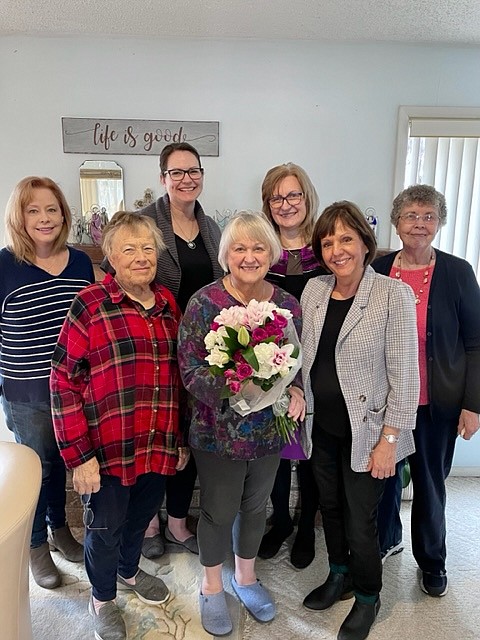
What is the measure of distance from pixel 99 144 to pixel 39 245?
115cm

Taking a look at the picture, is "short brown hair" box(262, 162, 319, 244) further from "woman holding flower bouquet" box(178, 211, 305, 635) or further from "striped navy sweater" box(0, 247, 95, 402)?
"striped navy sweater" box(0, 247, 95, 402)

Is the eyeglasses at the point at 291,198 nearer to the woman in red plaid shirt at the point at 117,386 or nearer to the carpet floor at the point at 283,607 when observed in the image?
the woman in red plaid shirt at the point at 117,386

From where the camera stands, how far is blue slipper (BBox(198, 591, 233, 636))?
1771mm

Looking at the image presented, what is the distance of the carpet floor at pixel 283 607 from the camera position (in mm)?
1807

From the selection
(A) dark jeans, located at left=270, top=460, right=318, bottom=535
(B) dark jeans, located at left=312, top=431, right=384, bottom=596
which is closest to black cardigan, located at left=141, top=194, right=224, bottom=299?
(B) dark jeans, located at left=312, top=431, right=384, bottom=596

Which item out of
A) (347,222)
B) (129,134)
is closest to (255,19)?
(129,134)

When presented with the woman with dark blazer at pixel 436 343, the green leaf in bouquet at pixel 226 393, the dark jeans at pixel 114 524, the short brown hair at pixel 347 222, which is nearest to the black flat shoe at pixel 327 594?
the woman with dark blazer at pixel 436 343

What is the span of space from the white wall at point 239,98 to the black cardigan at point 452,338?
3.90 ft

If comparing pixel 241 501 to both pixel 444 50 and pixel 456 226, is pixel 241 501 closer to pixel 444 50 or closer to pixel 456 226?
pixel 456 226

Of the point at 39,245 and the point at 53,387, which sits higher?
the point at 39,245

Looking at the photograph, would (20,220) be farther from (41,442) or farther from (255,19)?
(255,19)

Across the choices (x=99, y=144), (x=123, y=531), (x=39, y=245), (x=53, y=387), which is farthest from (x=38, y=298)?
(x=99, y=144)

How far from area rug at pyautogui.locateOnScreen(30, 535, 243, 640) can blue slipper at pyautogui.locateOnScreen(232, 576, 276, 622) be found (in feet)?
0.16

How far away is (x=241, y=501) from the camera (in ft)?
5.73
